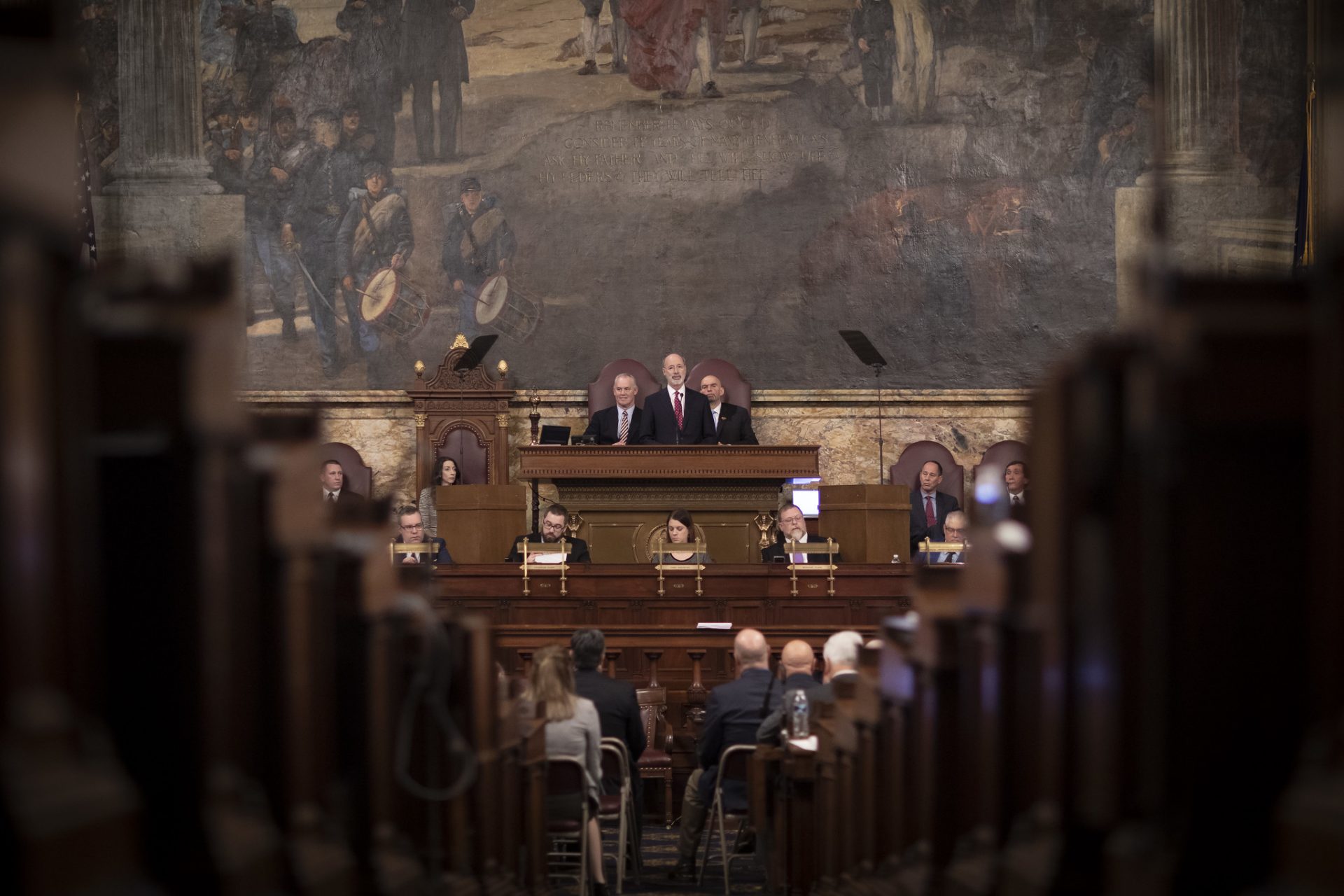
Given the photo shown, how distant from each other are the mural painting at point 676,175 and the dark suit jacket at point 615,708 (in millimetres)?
8140

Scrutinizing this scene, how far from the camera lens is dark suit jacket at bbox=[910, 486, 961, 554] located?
44.7ft

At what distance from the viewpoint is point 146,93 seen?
1519 centimetres

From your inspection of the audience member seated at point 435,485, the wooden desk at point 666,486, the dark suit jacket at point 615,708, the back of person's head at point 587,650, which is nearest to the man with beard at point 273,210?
the audience member seated at point 435,485

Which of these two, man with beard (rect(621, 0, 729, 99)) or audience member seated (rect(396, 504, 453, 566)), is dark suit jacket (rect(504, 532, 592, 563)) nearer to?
audience member seated (rect(396, 504, 453, 566))

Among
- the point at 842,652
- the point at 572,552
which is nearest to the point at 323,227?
the point at 572,552

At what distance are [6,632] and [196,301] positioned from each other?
1.59ft

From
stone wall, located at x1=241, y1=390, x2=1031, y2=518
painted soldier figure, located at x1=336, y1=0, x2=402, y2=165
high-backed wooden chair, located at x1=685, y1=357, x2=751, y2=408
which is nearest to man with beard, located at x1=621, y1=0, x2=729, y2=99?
painted soldier figure, located at x1=336, y1=0, x2=402, y2=165

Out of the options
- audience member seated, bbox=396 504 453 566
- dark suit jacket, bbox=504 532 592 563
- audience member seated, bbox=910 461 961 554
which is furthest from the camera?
audience member seated, bbox=910 461 961 554

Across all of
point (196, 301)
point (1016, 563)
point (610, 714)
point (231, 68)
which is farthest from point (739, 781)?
point (231, 68)

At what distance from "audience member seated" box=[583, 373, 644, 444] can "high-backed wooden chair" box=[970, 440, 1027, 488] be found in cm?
344

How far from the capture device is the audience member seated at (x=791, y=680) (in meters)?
6.73

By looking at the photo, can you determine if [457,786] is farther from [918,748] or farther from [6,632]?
[6,632]

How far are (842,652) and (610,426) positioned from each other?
7271mm

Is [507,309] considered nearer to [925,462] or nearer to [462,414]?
[462,414]
